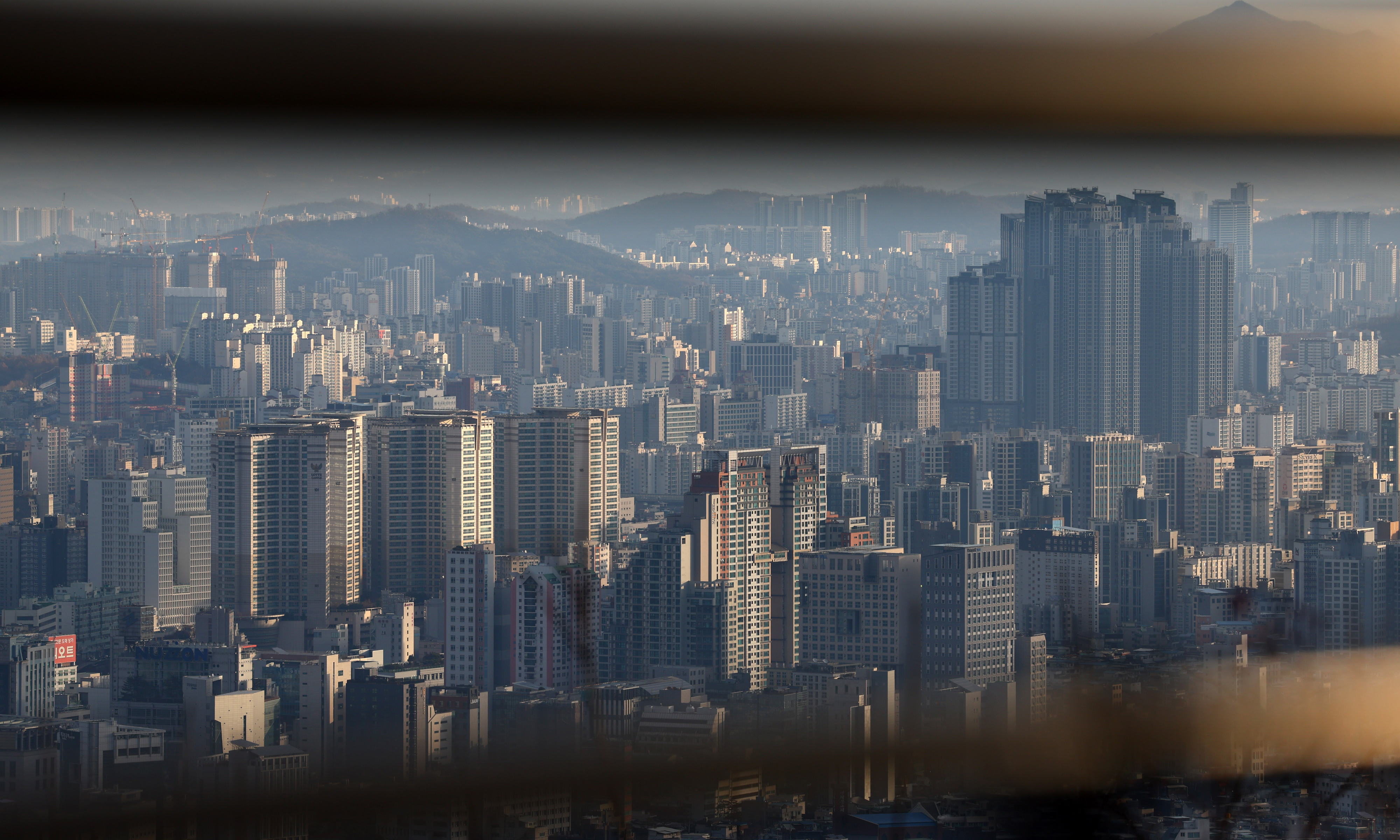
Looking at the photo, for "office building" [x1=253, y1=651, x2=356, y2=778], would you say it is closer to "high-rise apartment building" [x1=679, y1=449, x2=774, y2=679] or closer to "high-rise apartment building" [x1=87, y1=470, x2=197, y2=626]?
"high-rise apartment building" [x1=87, y1=470, x2=197, y2=626]

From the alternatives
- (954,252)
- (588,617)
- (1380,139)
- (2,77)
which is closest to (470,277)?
(954,252)

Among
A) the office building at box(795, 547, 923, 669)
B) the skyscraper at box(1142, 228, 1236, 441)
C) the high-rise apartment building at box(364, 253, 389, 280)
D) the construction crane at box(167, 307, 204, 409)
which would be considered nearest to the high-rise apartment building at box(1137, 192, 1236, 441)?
the skyscraper at box(1142, 228, 1236, 441)

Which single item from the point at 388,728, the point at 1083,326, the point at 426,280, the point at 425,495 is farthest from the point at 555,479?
the point at 388,728

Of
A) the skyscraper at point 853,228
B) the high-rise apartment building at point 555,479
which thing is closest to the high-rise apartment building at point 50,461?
the high-rise apartment building at point 555,479

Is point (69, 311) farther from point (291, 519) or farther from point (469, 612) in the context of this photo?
point (469, 612)

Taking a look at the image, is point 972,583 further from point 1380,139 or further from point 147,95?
point 147,95

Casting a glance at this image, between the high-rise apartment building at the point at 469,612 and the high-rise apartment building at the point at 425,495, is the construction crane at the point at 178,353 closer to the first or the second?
the high-rise apartment building at the point at 425,495
